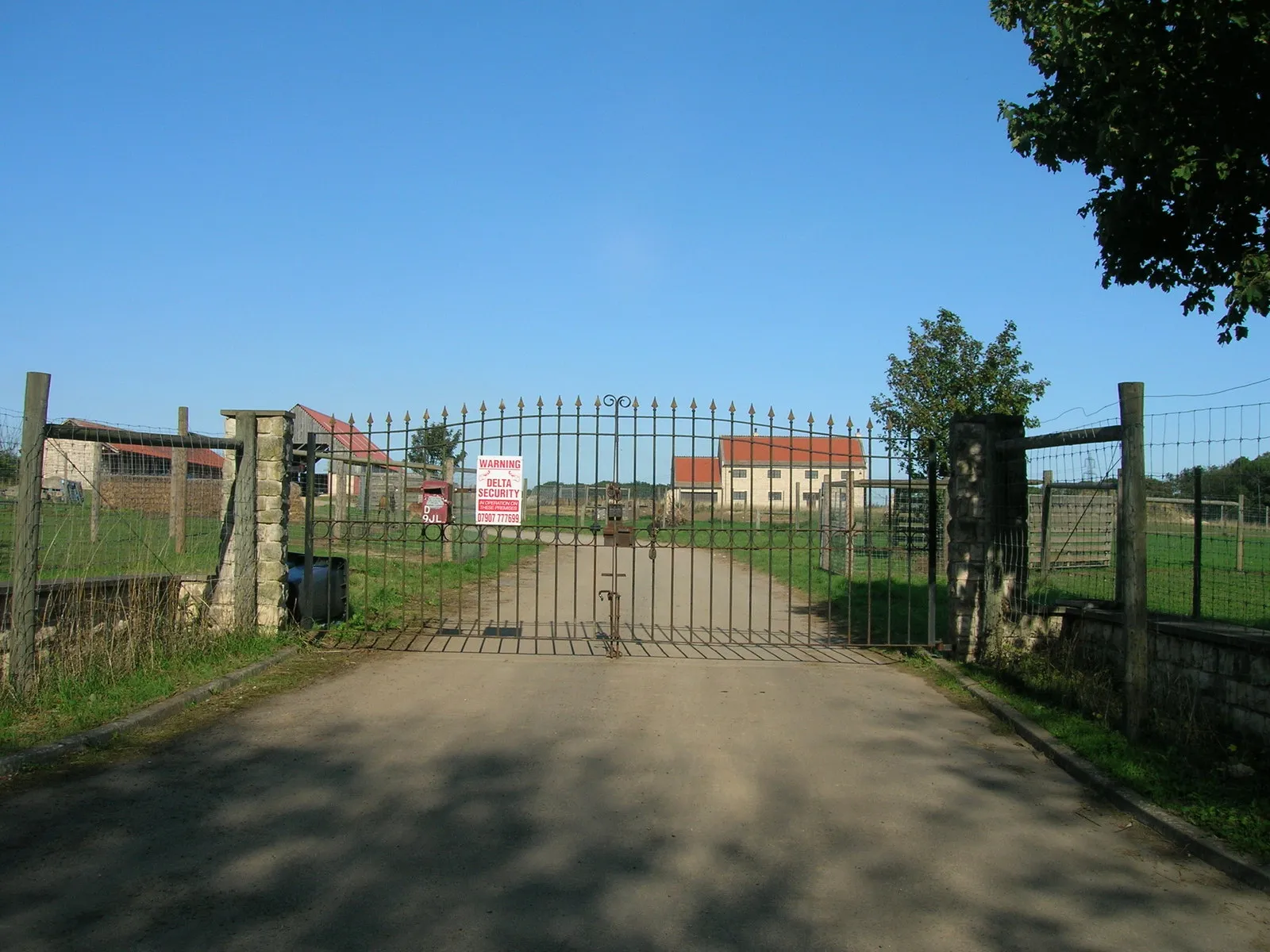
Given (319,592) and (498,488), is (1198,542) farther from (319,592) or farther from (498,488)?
(319,592)

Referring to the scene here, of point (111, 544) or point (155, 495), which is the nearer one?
point (111, 544)

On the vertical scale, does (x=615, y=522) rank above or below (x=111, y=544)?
above

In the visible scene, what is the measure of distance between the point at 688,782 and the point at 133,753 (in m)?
3.63

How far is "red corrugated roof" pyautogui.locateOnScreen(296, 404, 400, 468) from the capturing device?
34.6ft

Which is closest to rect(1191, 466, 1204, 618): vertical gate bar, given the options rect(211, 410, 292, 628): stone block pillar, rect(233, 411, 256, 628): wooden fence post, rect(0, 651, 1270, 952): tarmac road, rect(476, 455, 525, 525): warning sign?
rect(0, 651, 1270, 952): tarmac road

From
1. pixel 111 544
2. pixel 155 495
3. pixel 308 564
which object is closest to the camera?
pixel 111 544

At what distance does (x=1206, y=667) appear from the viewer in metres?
6.91

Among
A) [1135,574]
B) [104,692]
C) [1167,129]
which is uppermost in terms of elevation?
[1167,129]

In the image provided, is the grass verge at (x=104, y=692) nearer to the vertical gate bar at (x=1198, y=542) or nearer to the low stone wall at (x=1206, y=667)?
the low stone wall at (x=1206, y=667)

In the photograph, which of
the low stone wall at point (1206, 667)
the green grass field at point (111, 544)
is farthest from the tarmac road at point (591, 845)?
the green grass field at point (111, 544)

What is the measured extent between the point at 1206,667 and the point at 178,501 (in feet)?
29.5

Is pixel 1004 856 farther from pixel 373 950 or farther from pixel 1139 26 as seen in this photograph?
pixel 1139 26

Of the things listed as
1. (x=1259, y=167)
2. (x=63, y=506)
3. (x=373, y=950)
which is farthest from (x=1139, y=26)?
(x=63, y=506)

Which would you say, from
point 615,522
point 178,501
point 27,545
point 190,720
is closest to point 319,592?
point 178,501
